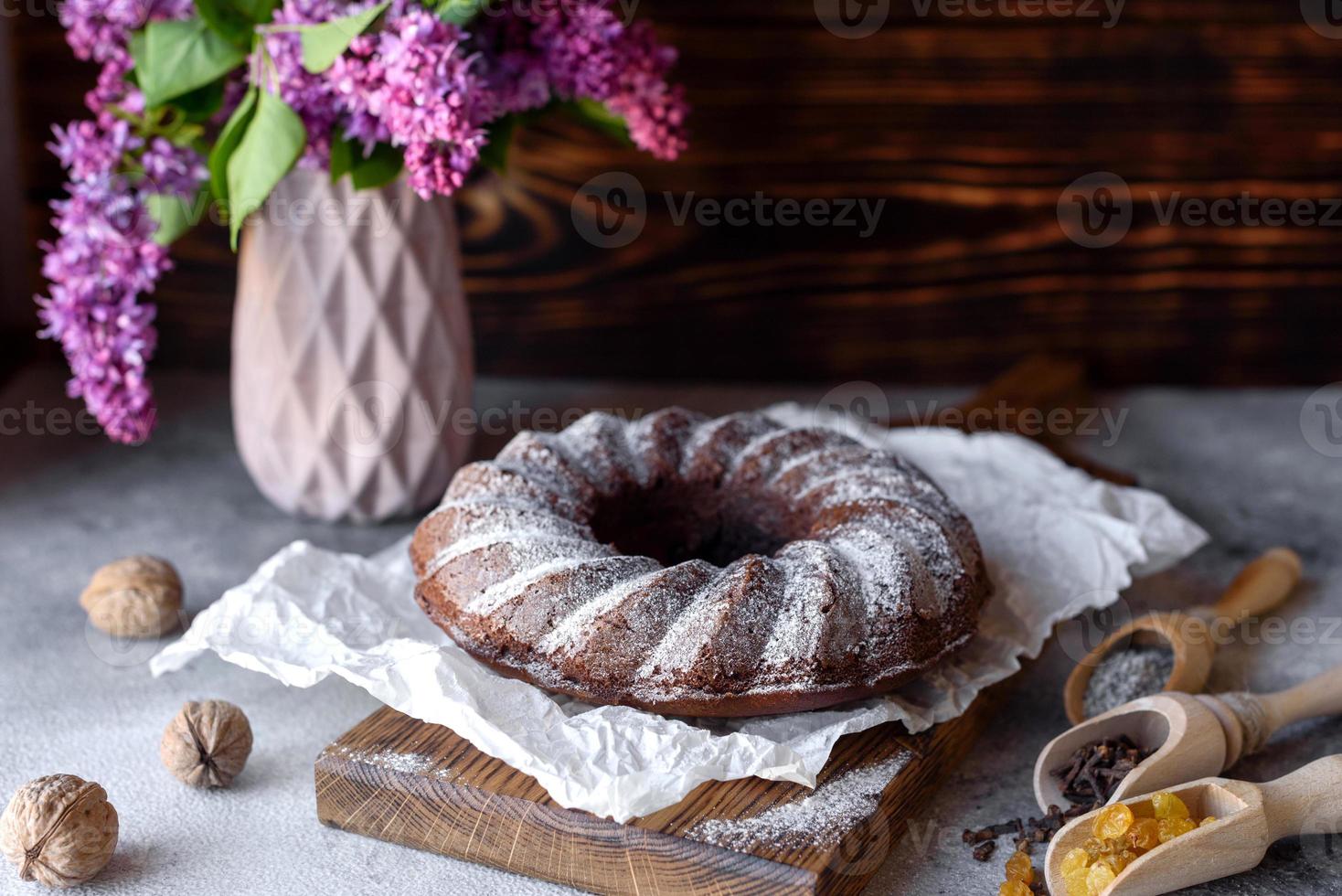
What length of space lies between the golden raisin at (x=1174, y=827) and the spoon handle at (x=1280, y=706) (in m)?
0.16

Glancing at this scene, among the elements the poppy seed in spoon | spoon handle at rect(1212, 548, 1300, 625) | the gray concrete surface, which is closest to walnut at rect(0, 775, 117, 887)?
the gray concrete surface

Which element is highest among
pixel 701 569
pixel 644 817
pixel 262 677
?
pixel 701 569

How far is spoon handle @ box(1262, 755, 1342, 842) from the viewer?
1.06 m

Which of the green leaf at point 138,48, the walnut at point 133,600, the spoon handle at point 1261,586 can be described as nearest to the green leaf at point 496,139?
the green leaf at point 138,48

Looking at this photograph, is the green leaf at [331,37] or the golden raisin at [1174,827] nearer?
the golden raisin at [1174,827]

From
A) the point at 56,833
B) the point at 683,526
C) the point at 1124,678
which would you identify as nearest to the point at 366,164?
the point at 683,526

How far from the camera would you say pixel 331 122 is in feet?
4.98

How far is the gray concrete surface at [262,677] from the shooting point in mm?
1096

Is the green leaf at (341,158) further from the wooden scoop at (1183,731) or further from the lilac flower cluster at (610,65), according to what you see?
the wooden scoop at (1183,731)

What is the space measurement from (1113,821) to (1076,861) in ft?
0.15

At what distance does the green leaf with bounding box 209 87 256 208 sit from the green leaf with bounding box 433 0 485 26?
242mm

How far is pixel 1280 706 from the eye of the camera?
1233 millimetres

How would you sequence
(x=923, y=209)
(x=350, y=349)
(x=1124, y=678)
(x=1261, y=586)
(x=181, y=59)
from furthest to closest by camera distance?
(x=923, y=209), (x=350, y=349), (x=1261, y=586), (x=181, y=59), (x=1124, y=678)

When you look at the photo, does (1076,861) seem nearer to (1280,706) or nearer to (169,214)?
(1280,706)
